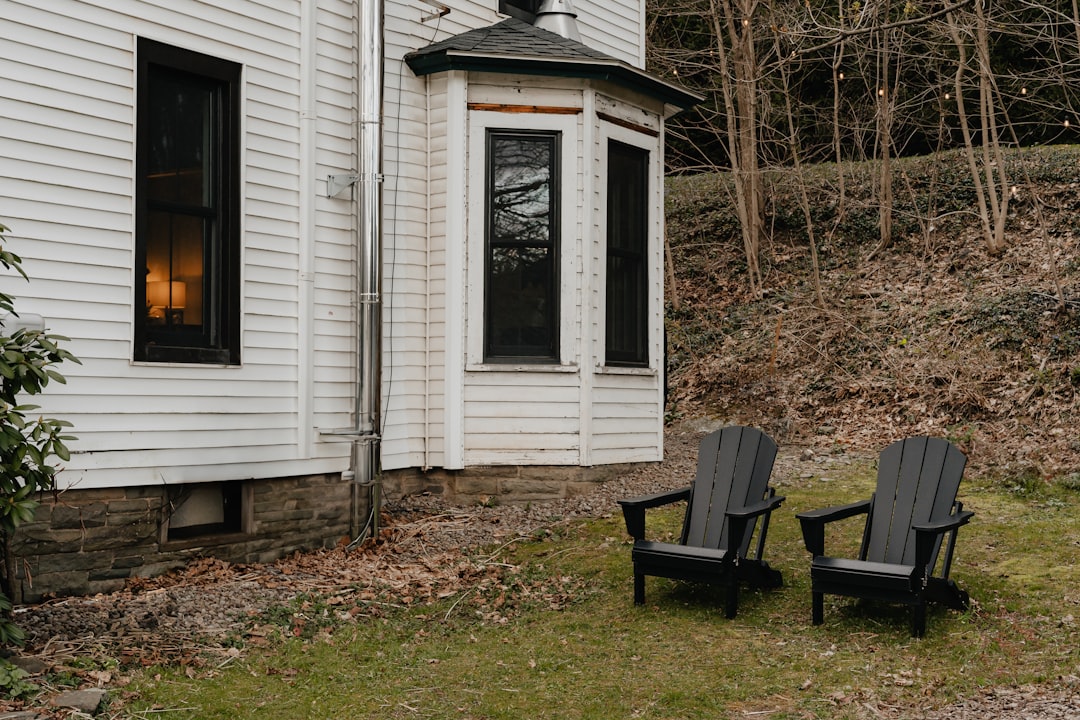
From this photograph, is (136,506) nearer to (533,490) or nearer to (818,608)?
(533,490)

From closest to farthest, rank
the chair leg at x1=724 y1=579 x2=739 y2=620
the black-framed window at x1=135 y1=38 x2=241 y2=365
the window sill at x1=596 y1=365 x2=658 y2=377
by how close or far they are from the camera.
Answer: the chair leg at x1=724 y1=579 x2=739 y2=620
the black-framed window at x1=135 y1=38 x2=241 y2=365
the window sill at x1=596 y1=365 x2=658 y2=377

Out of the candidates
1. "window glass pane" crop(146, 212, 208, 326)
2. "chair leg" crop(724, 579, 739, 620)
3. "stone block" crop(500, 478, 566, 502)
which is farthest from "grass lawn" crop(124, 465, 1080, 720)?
"window glass pane" crop(146, 212, 208, 326)

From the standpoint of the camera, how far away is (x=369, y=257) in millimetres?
7734

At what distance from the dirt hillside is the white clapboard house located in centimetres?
373

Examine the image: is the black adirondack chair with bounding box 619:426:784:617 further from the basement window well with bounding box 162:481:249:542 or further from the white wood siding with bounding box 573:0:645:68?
the white wood siding with bounding box 573:0:645:68

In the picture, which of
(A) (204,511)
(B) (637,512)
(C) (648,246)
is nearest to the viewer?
(B) (637,512)

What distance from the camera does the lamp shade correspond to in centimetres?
670

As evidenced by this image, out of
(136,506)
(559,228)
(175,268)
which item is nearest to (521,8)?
(559,228)

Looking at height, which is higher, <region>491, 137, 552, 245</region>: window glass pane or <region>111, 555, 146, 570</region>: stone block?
<region>491, 137, 552, 245</region>: window glass pane

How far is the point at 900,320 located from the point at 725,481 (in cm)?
853

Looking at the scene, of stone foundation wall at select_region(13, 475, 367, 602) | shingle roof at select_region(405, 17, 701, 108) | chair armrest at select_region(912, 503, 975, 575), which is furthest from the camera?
shingle roof at select_region(405, 17, 701, 108)

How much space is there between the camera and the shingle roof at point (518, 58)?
28.1 feet

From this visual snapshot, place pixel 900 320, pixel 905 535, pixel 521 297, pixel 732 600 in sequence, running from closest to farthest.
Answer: pixel 905 535, pixel 732 600, pixel 521 297, pixel 900 320

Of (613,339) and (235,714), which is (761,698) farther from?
(613,339)
